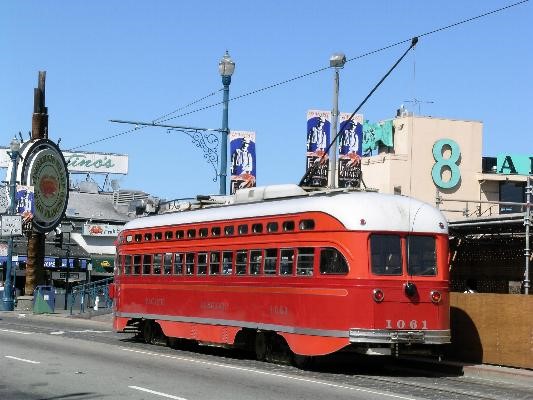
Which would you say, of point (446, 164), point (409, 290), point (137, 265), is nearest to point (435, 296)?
point (409, 290)

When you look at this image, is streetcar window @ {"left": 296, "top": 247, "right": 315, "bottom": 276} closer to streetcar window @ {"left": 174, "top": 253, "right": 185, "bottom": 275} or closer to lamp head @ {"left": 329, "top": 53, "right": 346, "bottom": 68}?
streetcar window @ {"left": 174, "top": 253, "right": 185, "bottom": 275}

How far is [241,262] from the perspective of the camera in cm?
2077

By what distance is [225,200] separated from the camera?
76.6ft

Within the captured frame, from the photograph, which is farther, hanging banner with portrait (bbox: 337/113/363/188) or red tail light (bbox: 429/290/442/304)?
hanging banner with portrait (bbox: 337/113/363/188)

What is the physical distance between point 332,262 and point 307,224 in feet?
Answer: 3.26

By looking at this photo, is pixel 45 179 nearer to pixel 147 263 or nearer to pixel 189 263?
pixel 147 263

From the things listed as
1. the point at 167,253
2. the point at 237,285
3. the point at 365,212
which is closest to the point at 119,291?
the point at 167,253

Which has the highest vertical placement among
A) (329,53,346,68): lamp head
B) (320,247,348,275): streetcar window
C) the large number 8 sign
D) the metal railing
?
the large number 8 sign

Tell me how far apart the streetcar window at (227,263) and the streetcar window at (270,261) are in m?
1.41

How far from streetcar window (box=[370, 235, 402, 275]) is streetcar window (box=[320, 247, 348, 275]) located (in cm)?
55

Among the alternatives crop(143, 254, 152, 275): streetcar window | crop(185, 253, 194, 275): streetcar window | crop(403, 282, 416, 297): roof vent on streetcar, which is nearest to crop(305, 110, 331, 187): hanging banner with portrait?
crop(143, 254, 152, 275): streetcar window

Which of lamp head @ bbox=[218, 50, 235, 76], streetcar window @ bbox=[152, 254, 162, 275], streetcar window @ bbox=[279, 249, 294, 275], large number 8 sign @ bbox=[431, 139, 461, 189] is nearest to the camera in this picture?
streetcar window @ bbox=[279, 249, 294, 275]

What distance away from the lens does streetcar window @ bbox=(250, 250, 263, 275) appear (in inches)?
794

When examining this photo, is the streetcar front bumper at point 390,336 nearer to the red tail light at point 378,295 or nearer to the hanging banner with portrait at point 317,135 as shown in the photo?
the red tail light at point 378,295
